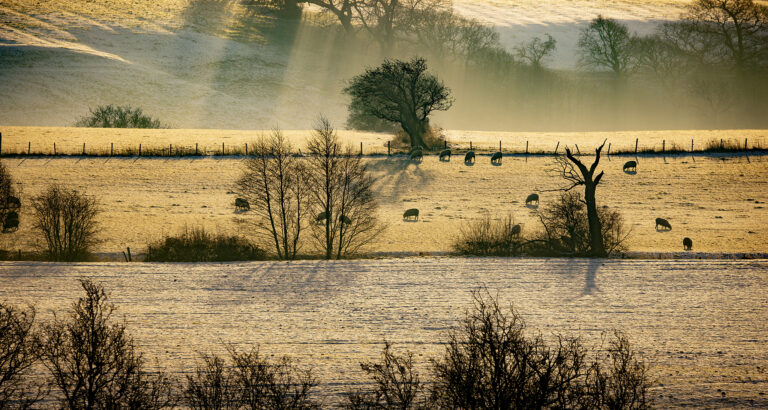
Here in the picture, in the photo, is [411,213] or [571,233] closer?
[571,233]

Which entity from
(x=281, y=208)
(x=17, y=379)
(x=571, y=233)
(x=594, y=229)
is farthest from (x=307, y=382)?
(x=281, y=208)

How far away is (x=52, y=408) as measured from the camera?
16094mm

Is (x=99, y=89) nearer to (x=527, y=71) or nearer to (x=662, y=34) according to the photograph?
(x=527, y=71)

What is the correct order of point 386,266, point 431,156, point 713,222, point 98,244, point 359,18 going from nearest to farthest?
point 386,266
point 98,244
point 713,222
point 431,156
point 359,18

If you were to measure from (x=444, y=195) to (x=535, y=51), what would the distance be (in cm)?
9241

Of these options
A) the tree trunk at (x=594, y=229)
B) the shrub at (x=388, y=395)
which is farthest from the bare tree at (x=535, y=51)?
the shrub at (x=388, y=395)

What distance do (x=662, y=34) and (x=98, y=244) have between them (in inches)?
4673

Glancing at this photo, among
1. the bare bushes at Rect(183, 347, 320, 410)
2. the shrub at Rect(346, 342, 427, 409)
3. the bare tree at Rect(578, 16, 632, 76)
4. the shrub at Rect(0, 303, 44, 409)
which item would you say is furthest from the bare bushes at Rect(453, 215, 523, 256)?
the bare tree at Rect(578, 16, 632, 76)

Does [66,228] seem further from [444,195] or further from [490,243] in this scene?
[444,195]

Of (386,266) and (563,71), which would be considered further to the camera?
(563,71)

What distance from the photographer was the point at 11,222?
3628 cm

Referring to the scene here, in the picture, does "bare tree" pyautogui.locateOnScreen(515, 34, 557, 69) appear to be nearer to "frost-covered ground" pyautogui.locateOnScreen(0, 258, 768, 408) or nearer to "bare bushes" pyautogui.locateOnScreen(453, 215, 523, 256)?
"bare bushes" pyautogui.locateOnScreen(453, 215, 523, 256)

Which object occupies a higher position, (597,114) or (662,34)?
(662,34)

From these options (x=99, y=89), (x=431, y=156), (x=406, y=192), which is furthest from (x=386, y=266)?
(x=99, y=89)
